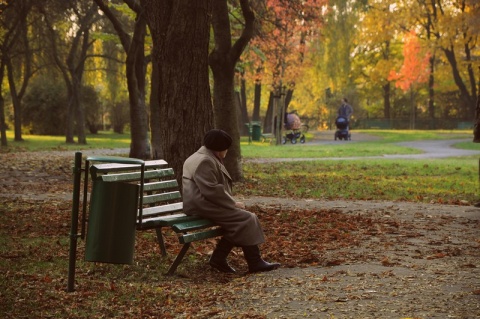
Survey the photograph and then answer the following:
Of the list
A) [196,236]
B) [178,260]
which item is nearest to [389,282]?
[196,236]

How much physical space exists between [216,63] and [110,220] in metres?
11.2

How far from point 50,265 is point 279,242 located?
2.95 metres

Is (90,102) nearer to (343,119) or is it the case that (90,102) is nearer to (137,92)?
(343,119)

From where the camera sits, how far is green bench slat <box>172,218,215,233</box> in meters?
7.78

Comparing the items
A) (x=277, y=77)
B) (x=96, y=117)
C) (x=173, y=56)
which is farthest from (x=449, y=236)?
(x=96, y=117)

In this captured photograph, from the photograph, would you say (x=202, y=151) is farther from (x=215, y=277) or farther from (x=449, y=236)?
(x=449, y=236)

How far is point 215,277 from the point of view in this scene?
8156 millimetres

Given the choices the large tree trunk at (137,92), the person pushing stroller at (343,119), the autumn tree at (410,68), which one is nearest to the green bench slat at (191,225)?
the large tree trunk at (137,92)

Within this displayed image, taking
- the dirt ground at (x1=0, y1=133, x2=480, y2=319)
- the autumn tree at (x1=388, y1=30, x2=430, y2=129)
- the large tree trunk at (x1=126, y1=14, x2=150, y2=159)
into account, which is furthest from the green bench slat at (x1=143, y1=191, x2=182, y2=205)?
the autumn tree at (x1=388, y1=30, x2=430, y2=129)

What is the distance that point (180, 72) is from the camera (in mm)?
11953

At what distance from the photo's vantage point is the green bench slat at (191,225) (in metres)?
7.78

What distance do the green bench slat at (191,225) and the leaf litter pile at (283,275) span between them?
51 cm

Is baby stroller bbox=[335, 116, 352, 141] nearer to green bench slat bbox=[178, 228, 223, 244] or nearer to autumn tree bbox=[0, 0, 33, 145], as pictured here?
autumn tree bbox=[0, 0, 33, 145]

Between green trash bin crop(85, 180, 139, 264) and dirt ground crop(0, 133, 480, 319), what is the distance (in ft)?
3.71
